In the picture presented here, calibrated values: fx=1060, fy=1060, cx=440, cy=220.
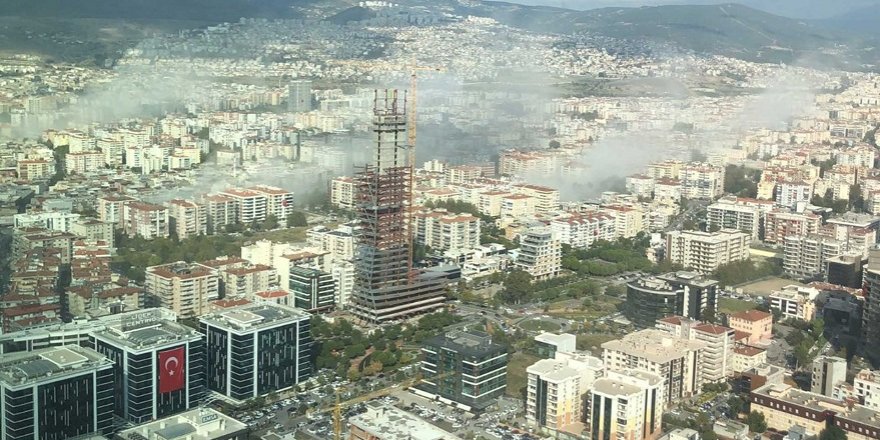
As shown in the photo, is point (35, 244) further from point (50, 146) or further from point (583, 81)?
point (583, 81)

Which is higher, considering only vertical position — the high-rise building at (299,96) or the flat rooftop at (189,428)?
the high-rise building at (299,96)

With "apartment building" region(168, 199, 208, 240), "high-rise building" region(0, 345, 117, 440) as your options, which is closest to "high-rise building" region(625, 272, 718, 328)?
"high-rise building" region(0, 345, 117, 440)

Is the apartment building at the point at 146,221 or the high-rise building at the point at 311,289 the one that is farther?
the apartment building at the point at 146,221

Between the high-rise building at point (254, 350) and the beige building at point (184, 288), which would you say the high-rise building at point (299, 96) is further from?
the high-rise building at point (254, 350)

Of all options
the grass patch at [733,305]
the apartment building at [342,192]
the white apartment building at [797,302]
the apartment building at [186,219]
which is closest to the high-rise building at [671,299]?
the grass patch at [733,305]

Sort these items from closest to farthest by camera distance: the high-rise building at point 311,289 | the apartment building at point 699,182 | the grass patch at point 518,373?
the grass patch at point 518,373 → the high-rise building at point 311,289 → the apartment building at point 699,182

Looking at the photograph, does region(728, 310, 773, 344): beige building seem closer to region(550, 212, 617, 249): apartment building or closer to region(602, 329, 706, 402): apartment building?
region(602, 329, 706, 402): apartment building

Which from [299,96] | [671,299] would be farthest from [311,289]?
[299,96]
